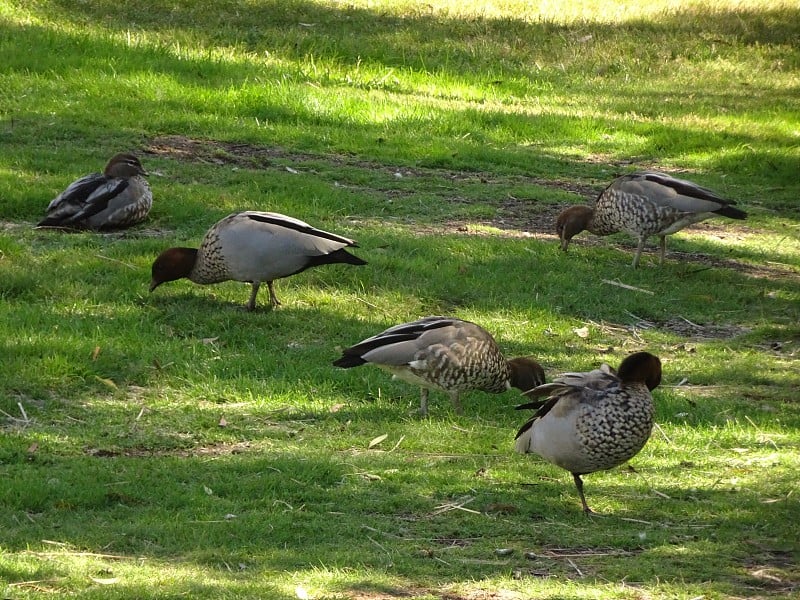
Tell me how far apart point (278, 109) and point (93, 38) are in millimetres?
2682

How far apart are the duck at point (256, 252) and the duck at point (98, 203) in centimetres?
160

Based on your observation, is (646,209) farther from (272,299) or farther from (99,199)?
(99,199)

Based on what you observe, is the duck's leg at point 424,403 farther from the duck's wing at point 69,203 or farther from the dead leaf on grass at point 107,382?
the duck's wing at point 69,203

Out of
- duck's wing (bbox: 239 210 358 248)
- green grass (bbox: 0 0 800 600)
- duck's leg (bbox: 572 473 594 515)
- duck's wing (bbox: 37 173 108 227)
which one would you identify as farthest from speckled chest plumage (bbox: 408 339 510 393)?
duck's wing (bbox: 37 173 108 227)

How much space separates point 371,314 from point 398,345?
1.99 m

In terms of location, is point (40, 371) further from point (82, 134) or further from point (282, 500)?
point (82, 134)

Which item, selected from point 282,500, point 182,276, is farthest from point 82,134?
point 282,500

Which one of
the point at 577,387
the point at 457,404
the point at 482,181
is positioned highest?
the point at 577,387

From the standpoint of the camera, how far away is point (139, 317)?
862 cm

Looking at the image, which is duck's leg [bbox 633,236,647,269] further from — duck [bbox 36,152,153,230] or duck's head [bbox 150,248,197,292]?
duck [bbox 36,152,153,230]

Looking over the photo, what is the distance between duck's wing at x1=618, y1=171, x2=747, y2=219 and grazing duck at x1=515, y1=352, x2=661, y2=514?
4844 millimetres

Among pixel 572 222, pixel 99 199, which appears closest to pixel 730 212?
pixel 572 222

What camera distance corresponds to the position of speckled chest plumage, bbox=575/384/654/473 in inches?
231

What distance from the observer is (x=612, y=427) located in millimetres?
5863
